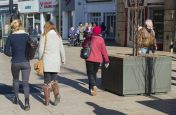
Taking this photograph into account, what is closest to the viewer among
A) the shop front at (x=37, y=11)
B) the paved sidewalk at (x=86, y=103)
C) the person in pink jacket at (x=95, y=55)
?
the paved sidewalk at (x=86, y=103)

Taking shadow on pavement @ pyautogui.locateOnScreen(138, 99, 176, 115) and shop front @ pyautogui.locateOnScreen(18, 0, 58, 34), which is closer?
shadow on pavement @ pyautogui.locateOnScreen(138, 99, 176, 115)

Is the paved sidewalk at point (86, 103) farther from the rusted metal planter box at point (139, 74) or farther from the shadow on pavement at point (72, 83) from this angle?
the rusted metal planter box at point (139, 74)

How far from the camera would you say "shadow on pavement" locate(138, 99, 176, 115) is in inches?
373

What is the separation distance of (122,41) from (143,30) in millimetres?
21305

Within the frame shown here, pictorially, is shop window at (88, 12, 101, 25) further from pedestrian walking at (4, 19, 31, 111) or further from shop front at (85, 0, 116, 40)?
pedestrian walking at (4, 19, 31, 111)

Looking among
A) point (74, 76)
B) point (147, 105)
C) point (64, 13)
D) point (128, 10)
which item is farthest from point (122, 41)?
point (147, 105)

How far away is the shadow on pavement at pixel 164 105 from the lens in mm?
9477

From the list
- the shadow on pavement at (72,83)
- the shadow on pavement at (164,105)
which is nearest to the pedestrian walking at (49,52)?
the shadow on pavement at (164,105)

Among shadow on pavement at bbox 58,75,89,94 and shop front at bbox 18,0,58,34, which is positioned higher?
shop front at bbox 18,0,58,34


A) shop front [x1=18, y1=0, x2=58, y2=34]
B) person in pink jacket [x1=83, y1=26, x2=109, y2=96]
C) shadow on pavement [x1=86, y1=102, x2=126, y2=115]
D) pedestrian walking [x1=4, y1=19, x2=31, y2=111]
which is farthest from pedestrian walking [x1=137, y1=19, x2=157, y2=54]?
shop front [x1=18, y1=0, x2=58, y2=34]

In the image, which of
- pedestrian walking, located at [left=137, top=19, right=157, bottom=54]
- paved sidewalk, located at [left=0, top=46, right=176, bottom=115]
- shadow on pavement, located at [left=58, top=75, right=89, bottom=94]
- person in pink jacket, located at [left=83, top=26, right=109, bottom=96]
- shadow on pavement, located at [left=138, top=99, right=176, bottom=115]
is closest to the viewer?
paved sidewalk, located at [left=0, top=46, right=176, bottom=115]

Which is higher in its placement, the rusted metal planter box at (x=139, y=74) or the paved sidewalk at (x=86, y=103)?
the rusted metal planter box at (x=139, y=74)

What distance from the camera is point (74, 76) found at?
1531 centimetres

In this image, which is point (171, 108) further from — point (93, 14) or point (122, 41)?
point (93, 14)
